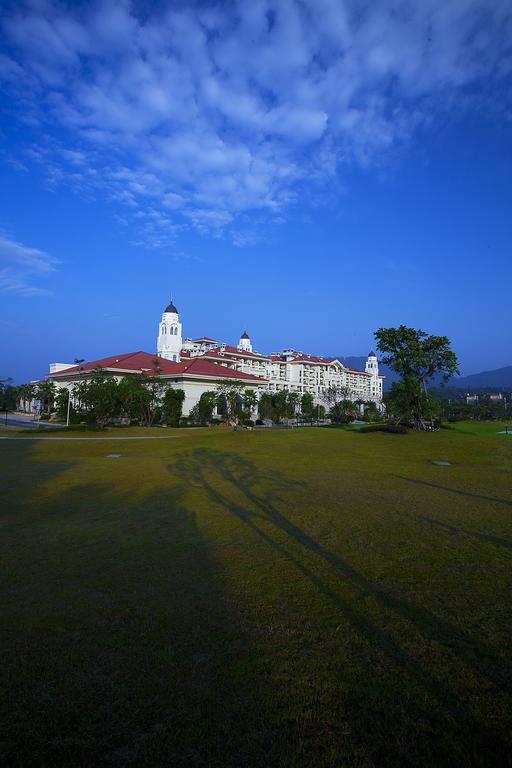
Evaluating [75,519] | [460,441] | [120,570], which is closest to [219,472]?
[75,519]

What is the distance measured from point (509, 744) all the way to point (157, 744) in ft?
7.83

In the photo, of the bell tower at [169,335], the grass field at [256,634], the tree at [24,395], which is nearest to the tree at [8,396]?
the tree at [24,395]

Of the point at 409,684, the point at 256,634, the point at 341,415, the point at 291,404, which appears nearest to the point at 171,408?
the point at 291,404

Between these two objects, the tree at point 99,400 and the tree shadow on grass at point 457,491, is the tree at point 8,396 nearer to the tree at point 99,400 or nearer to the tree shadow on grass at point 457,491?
the tree at point 99,400

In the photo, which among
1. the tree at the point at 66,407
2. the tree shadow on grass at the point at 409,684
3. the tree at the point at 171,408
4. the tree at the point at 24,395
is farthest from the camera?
the tree at the point at 24,395

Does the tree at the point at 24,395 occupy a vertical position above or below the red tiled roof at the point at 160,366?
below

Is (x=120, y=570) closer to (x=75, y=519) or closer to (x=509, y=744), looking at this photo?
(x=75, y=519)

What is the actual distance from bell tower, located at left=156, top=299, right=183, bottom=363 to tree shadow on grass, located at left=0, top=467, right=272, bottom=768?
248ft

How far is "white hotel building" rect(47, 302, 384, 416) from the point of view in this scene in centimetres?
5672

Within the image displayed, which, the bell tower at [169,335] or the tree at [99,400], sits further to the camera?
the bell tower at [169,335]

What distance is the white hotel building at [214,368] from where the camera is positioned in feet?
186

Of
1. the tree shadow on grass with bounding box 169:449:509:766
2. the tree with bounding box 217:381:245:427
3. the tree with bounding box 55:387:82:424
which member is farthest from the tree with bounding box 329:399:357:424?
the tree shadow on grass with bounding box 169:449:509:766

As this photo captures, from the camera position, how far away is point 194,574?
596cm

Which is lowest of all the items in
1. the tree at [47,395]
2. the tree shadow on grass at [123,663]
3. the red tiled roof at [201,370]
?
the tree shadow on grass at [123,663]
